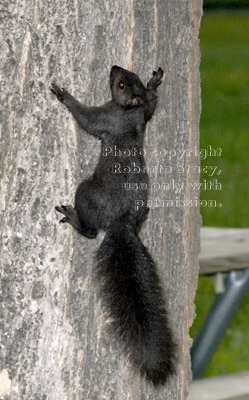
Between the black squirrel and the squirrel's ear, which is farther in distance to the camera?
the squirrel's ear

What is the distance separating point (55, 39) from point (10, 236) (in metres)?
0.49

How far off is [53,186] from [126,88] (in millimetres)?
336

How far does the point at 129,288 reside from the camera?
1968 millimetres

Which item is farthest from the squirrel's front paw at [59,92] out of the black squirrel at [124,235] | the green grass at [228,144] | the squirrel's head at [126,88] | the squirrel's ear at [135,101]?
the green grass at [228,144]

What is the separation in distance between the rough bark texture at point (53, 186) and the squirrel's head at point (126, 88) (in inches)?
1.0

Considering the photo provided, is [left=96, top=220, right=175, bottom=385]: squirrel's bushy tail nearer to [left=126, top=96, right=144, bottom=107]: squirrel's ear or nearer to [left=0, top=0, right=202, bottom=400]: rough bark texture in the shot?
[left=0, top=0, right=202, bottom=400]: rough bark texture

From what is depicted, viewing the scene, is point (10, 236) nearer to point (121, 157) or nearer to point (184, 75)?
point (121, 157)

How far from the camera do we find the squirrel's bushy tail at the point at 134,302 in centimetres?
192

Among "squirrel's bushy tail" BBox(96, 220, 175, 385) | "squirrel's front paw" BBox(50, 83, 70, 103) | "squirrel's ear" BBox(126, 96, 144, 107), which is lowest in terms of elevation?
"squirrel's bushy tail" BBox(96, 220, 175, 385)

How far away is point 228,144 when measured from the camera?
712cm

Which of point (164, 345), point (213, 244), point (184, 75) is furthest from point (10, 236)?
point (213, 244)

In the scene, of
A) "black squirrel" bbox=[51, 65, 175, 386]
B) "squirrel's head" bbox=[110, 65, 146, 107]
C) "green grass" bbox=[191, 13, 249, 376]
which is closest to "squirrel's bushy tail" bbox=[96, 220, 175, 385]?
"black squirrel" bbox=[51, 65, 175, 386]

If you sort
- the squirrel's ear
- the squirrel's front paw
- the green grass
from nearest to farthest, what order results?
the squirrel's front paw, the squirrel's ear, the green grass

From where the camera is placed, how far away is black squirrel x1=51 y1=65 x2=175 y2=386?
1909 millimetres
